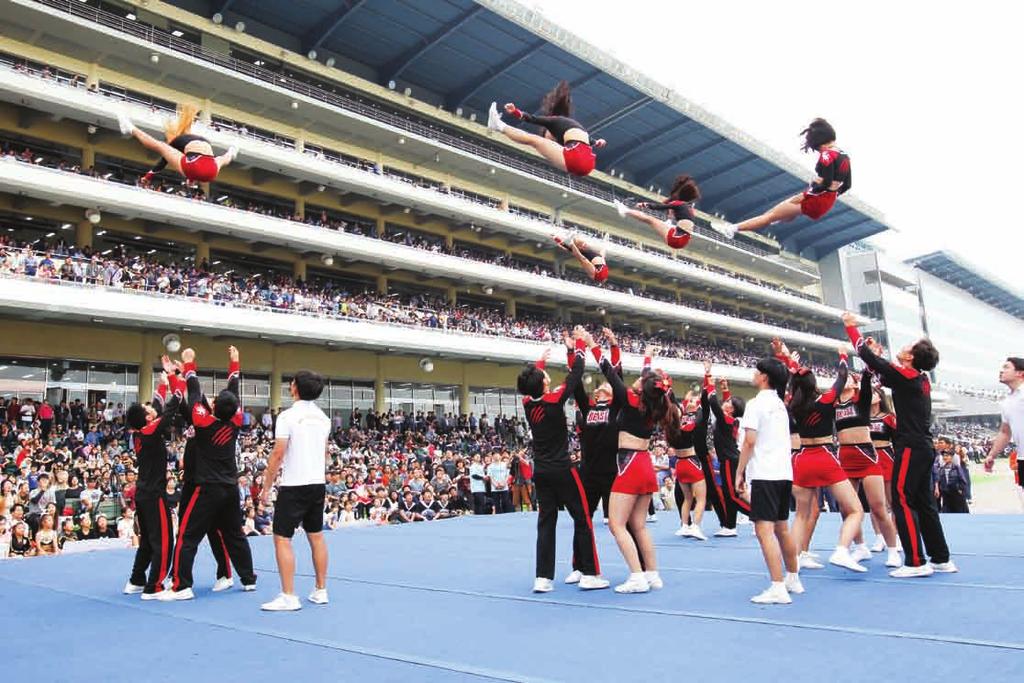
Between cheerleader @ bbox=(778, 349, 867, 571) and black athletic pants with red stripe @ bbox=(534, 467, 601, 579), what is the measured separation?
1.89 metres

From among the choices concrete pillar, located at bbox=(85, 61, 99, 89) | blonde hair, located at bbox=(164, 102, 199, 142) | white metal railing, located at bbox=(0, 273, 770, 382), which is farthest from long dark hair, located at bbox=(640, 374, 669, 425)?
concrete pillar, located at bbox=(85, 61, 99, 89)

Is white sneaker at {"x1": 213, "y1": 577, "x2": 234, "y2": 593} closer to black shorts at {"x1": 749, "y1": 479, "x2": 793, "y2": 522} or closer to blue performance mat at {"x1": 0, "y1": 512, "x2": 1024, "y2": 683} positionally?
blue performance mat at {"x1": 0, "y1": 512, "x2": 1024, "y2": 683}

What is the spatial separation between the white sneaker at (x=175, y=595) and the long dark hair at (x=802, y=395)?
555 centimetres

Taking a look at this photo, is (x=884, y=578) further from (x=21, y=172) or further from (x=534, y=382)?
(x=21, y=172)

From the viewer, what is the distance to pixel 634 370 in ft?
106

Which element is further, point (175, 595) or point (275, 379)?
point (275, 379)

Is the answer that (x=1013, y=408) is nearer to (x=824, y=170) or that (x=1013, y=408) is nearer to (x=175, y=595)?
(x=824, y=170)

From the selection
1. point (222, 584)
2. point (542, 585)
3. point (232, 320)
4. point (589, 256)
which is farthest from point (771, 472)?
point (232, 320)

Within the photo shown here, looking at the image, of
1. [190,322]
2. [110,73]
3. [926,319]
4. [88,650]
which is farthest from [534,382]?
[926,319]

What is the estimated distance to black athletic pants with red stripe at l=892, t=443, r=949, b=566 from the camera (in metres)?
6.04

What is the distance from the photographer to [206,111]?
23.8m

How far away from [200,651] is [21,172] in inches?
668

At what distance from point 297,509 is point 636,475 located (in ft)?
9.06

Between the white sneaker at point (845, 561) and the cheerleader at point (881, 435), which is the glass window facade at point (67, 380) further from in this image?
the white sneaker at point (845, 561)
